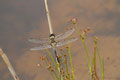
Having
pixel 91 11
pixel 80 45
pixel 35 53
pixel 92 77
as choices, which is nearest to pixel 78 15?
pixel 91 11

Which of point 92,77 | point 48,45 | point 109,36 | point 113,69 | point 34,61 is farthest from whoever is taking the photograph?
point 34,61

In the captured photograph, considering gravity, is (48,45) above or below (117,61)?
above

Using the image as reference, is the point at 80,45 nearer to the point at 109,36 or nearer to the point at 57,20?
the point at 109,36

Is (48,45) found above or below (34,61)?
above

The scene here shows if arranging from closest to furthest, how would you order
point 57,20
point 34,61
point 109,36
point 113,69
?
point 113,69, point 109,36, point 34,61, point 57,20

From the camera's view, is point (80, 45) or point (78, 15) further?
point (78, 15)

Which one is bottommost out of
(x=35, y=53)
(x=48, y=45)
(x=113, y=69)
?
(x=113, y=69)

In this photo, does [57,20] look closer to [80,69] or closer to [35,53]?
[35,53]

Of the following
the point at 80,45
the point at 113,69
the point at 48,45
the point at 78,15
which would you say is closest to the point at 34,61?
the point at 80,45

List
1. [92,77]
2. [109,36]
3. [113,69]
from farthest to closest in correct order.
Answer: [109,36] → [113,69] → [92,77]
